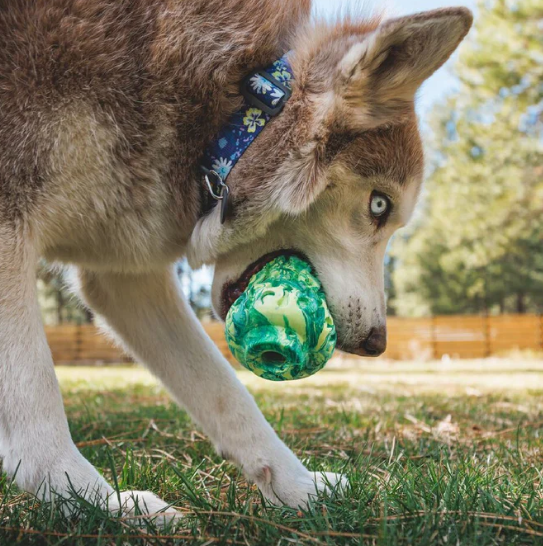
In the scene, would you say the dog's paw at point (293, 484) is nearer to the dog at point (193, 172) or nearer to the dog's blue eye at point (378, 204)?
the dog at point (193, 172)

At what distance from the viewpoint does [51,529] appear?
1.38m

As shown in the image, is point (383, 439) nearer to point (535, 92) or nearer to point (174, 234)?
point (174, 234)

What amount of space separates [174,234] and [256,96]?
0.59 m

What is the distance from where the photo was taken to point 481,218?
724 inches

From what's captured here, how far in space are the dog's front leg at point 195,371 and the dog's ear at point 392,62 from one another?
3.54 ft

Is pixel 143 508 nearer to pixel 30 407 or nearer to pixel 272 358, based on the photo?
pixel 30 407

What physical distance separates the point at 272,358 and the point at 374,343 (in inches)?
18.0

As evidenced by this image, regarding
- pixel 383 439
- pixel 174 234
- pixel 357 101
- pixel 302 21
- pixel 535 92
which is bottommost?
pixel 383 439

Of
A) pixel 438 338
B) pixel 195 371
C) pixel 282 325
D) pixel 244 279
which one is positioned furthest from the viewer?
pixel 438 338

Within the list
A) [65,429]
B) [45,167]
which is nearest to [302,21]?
[45,167]

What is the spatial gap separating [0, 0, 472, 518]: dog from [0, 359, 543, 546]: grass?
14cm

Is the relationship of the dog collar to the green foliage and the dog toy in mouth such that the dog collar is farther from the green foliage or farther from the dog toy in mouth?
the green foliage

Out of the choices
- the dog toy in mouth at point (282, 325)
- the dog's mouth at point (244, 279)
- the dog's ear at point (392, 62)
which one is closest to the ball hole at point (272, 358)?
the dog toy in mouth at point (282, 325)

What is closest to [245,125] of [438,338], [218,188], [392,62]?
[218,188]
